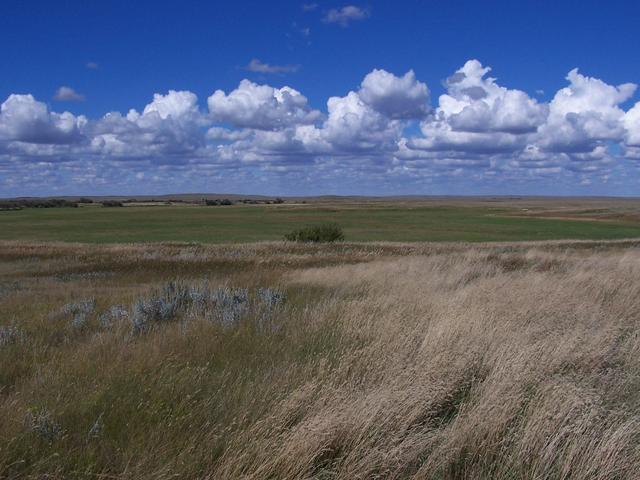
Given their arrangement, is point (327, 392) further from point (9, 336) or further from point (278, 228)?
point (278, 228)

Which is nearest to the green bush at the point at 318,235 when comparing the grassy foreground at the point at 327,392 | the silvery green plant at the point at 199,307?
the silvery green plant at the point at 199,307

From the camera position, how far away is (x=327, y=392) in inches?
173

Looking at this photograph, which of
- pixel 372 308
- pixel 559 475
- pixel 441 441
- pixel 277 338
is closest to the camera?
pixel 559 475

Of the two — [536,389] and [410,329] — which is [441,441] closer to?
[536,389]

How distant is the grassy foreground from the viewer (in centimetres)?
358

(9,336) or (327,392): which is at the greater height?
(327,392)

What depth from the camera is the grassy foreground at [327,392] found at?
11.7ft

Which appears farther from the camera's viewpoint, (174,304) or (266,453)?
(174,304)

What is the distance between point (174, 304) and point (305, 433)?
538cm

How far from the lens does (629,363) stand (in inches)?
223

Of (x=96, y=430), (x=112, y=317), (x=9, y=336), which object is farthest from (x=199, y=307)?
(x=96, y=430)

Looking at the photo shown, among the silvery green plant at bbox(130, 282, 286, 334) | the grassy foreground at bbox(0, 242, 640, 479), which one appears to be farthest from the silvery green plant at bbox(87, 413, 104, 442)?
the silvery green plant at bbox(130, 282, 286, 334)

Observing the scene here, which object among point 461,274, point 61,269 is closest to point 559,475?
point 461,274

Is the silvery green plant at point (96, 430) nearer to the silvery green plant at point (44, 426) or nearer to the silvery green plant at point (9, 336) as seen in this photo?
the silvery green plant at point (44, 426)
